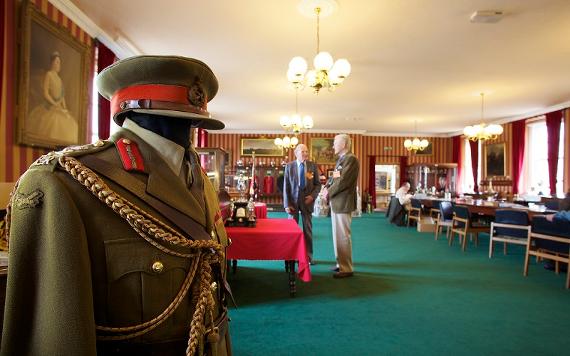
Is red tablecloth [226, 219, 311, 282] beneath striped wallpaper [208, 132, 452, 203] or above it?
beneath

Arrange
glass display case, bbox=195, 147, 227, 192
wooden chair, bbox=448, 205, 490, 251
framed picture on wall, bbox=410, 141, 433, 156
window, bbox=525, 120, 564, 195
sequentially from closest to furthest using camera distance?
1. glass display case, bbox=195, 147, 227, 192
2. wooden chair, bbox=448, 205, 490, 251
3. window, bbox=525, 120, 564, 195
4. framed picture on wall, bbox=410, 141, 433, 156

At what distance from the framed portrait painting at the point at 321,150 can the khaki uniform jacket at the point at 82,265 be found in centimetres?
1304

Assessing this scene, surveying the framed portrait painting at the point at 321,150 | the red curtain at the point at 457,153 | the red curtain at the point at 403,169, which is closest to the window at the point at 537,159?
the red curtain at the point at 457,153

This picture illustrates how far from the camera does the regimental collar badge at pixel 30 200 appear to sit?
2.14 feet

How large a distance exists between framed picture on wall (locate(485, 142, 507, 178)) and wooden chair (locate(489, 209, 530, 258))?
707 centimetres

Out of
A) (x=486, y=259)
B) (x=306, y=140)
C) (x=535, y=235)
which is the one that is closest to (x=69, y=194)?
(x=535, y=235)

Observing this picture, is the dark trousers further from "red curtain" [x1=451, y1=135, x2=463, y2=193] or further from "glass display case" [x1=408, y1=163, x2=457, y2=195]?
"red curtain" [x1=451, y1=135, x2=463, y2=193]

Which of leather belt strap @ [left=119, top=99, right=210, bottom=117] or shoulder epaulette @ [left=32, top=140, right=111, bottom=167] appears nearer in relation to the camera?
shoulder epaulette @ [left=32, top=140, right=111, bottom=167]

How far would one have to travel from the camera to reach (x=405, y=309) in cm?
306

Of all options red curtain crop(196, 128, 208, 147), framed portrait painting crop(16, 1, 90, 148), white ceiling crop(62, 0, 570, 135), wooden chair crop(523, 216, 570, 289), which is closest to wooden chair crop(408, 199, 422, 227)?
white ceiling crop(62, 0, 570, 135)

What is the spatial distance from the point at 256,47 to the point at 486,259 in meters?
4.74

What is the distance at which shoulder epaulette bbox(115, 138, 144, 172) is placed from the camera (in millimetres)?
773

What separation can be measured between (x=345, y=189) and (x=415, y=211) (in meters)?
5.48

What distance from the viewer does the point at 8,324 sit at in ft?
2.09
